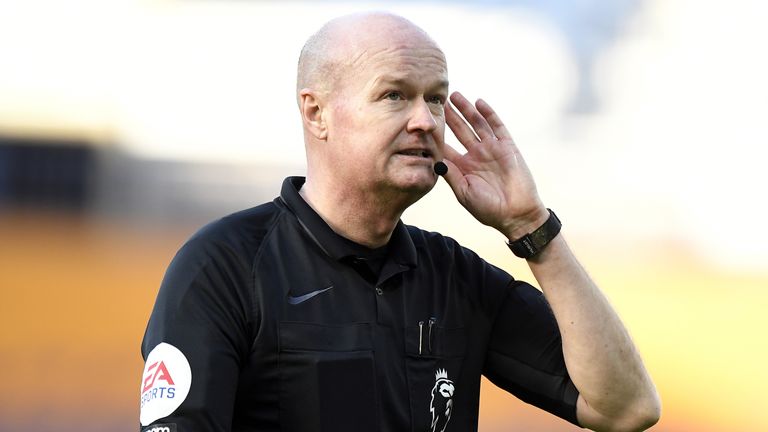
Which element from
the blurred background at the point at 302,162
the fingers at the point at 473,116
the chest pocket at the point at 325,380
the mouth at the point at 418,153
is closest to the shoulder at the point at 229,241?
the chest pocket at the point at 325,380

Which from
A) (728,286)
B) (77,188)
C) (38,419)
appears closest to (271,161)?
(77,188)

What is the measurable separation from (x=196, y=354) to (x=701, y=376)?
3.96m

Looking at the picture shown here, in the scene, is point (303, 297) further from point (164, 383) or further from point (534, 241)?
point (534, 241)

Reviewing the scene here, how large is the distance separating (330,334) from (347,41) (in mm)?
460

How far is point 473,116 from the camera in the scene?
1890 millimetres

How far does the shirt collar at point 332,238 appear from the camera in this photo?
1.77 m

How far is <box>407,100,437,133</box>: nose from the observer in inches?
67.4

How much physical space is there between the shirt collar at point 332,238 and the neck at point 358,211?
2 centimetres

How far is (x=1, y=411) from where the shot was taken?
508 centimetres

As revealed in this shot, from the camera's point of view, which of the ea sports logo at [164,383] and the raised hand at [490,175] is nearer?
the ea sports logo at [164,383]

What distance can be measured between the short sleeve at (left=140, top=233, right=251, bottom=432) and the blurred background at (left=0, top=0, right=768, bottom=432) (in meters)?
3.32

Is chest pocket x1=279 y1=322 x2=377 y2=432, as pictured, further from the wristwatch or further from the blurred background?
the blurred background

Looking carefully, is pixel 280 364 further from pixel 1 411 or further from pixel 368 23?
pixel 1 411

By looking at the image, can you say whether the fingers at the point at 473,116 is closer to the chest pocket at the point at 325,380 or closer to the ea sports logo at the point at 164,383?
the chest pocket at the point at 325,380
